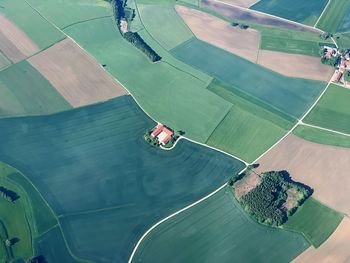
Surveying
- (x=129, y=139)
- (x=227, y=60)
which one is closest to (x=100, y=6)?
(x=227, y=60)

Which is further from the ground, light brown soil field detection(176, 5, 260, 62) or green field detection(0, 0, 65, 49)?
green field detection(0, 0, 65, 49)

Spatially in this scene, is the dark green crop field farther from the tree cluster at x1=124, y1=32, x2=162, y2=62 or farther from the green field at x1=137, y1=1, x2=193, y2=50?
the green field at x1=137, y1=1, x2=193, y2=50

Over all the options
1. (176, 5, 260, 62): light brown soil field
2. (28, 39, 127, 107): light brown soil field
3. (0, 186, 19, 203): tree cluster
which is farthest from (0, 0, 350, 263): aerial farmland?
(176, 5, 260, 62): light brown soil field

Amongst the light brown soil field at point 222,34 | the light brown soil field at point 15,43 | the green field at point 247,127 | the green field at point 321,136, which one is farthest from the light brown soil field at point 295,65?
the light brown soil field at point 15,43

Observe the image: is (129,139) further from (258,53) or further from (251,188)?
(258,53)

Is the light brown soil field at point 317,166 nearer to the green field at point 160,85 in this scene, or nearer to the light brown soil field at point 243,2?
the green field at point 160,85

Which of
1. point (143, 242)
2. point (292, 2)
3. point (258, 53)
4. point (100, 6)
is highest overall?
point (100, 6)

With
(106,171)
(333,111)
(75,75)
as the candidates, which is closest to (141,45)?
(75,75)
